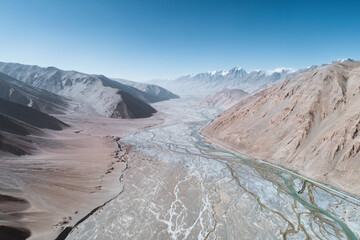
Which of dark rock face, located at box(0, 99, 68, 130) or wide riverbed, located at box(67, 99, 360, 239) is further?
dark rock face, located at box(0, 99, 68, 130)

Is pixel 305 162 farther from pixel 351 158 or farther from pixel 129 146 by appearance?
pixel 129 146

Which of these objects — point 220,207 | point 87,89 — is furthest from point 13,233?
point 87,89

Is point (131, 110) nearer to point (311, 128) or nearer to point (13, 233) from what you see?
point (311, 128)

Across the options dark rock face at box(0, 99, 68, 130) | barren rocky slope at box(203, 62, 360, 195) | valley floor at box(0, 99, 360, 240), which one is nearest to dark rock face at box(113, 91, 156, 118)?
dark rock face at box(0, 99, 68, 130)

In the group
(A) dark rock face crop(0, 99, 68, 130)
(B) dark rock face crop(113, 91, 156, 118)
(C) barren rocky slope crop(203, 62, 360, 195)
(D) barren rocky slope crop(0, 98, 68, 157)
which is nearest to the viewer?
(C) barren rocky slope crop(203, 62, 360, 195)

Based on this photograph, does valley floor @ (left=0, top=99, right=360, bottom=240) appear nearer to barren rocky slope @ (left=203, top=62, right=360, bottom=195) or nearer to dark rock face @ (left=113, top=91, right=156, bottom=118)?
barren rocky slope @ (left=203, top=62, right=360, bottom=195)

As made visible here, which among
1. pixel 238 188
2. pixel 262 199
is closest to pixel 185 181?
pixel 238 188
